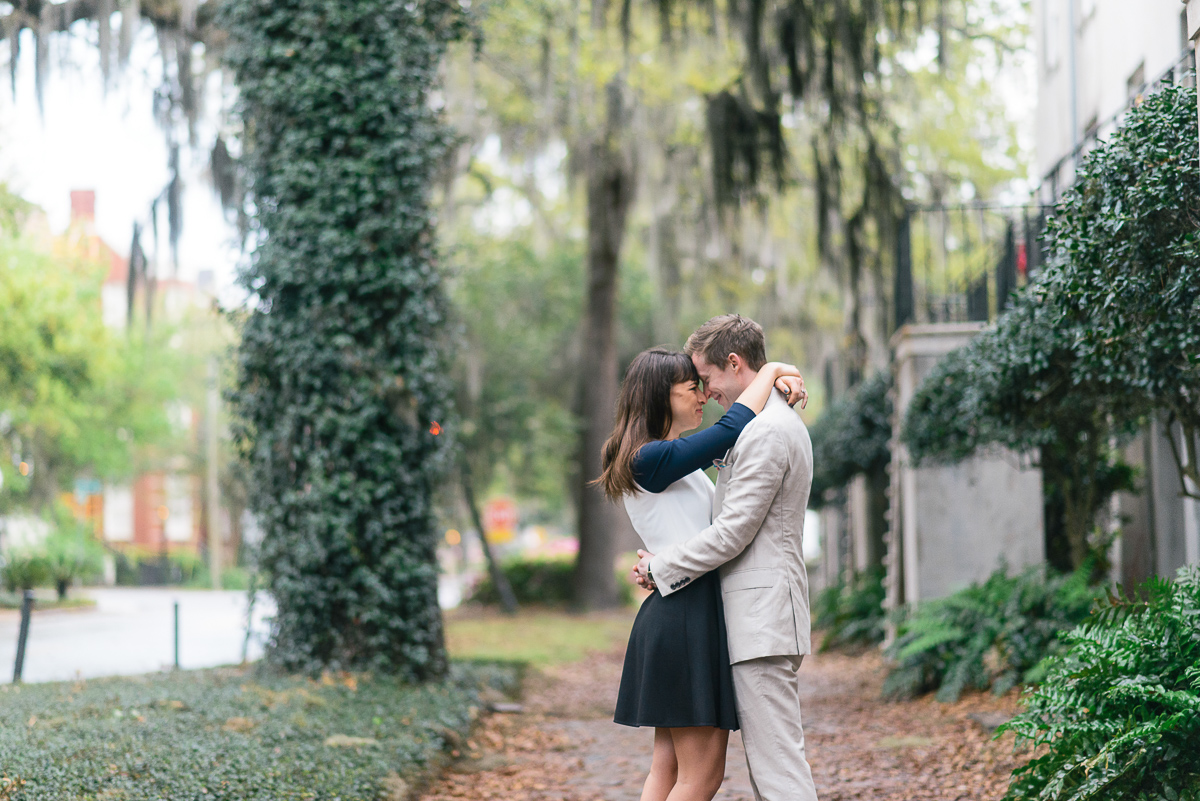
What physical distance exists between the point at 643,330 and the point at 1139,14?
1437cm

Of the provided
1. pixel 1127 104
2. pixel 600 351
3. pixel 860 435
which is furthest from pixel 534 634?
pixel 1127 104

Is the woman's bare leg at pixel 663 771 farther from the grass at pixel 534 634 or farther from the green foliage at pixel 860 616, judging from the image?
the green foliage at pixel 860 616

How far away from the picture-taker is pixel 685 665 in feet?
10.6

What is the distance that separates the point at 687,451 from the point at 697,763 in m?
0.95

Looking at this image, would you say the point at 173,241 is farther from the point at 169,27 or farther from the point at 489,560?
the point at 489,560

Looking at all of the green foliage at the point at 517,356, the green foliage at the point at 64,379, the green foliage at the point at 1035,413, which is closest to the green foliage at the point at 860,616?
the green foliage at the point at 1035,413

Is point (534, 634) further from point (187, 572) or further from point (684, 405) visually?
point (187, 572)

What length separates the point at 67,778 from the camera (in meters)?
4.45

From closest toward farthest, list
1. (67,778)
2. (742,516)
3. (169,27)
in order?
(742,516) → (67,778) → (169,27)

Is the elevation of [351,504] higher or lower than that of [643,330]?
lower

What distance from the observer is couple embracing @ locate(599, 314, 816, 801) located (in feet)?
10.4

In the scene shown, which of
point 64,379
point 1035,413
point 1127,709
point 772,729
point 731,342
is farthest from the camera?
point 64,379

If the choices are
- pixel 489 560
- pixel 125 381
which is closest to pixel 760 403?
pixel 489 560

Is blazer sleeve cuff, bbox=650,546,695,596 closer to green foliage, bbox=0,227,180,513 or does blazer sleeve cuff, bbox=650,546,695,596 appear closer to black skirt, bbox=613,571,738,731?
black skirt, bbox=613,571,738,731
